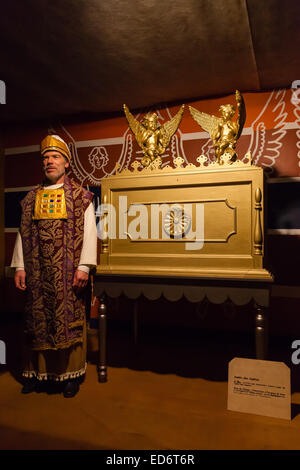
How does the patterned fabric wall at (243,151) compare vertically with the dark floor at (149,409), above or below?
above

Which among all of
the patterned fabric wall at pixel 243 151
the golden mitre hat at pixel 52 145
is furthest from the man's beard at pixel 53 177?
the patterned fabric wall at pixel 243 151

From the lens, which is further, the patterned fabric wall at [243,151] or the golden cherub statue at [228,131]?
the patterned fabric wall at [243,151]

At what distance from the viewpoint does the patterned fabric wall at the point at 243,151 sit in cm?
257

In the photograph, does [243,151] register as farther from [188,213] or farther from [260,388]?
[260,388]

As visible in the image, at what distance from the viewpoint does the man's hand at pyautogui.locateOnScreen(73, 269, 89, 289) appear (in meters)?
1.85

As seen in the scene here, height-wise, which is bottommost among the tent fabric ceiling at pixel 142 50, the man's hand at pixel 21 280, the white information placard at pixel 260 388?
the white information placard at pixel 260 388

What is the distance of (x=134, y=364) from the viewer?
2285 mm

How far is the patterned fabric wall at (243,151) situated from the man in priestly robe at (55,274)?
1.21 metres

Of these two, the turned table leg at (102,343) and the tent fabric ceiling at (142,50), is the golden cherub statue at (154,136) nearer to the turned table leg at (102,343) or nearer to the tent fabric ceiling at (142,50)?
the tent fabric ceiling at (142,50)

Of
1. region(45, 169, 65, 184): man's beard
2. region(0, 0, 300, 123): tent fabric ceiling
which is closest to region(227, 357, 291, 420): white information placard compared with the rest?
region(45, 169, 65, 184): man's beard

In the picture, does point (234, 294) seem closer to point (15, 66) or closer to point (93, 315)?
point (93, 315)

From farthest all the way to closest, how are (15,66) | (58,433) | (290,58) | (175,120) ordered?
(15,66), (290,58), (175,120), (58,433)
